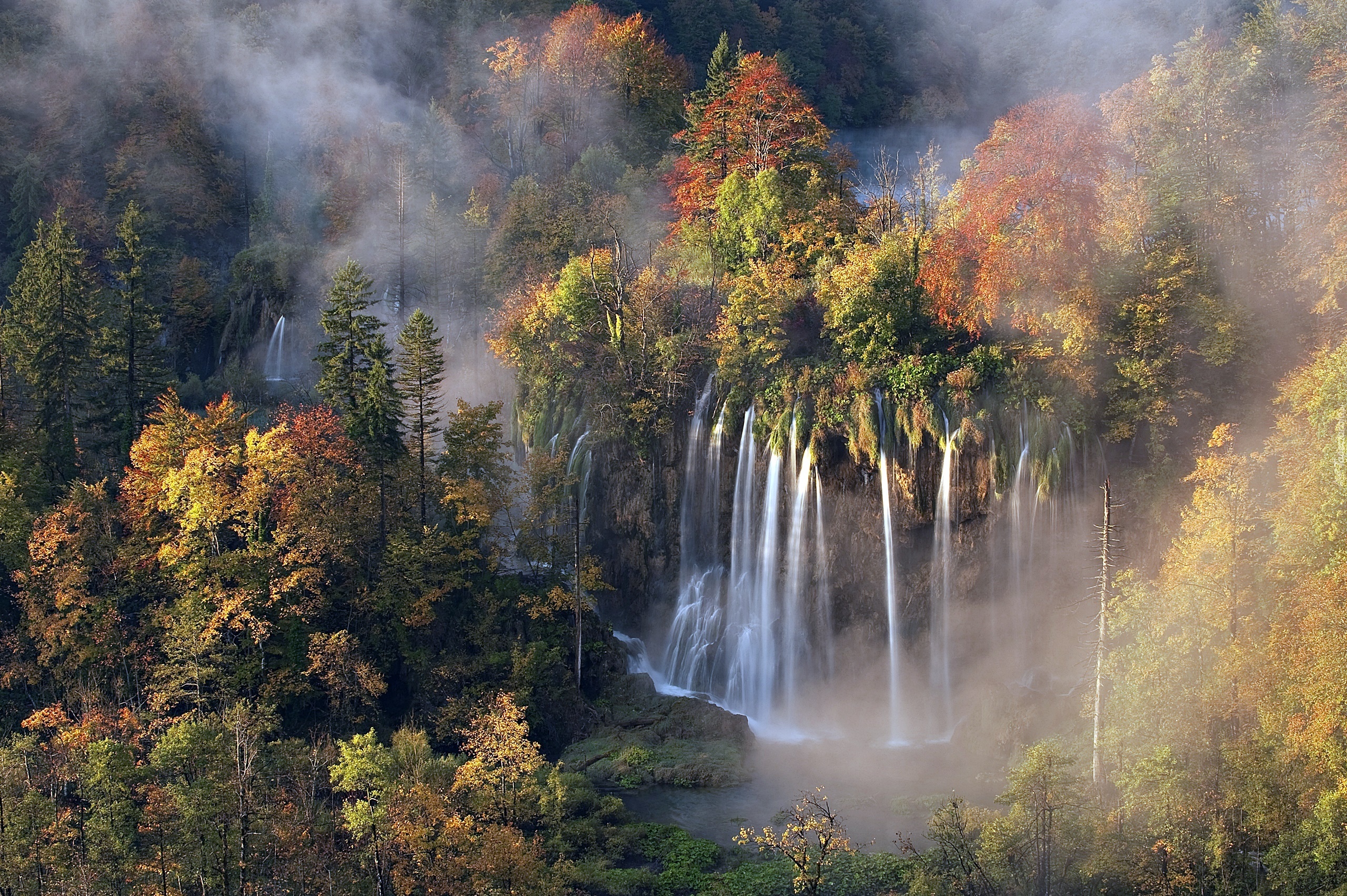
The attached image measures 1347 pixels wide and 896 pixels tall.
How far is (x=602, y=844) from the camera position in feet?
111

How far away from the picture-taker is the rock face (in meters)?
38.2

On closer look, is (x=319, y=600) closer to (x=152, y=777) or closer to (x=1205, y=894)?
(x=152, y=777)

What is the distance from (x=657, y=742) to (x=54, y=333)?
30.0m

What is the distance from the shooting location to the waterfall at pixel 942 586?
42156mm

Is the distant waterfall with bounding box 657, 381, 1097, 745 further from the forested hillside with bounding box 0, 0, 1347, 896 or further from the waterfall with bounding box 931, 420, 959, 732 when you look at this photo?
the forested hillside with bounding box 0, 0, 1347, 896

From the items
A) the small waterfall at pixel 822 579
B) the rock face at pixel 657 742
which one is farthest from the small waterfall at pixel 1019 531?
the rock face at pixel 657 742

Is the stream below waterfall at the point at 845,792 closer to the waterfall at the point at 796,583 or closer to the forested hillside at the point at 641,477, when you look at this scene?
the forested hillside at the point at 641,477

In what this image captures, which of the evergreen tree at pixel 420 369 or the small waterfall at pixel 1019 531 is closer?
the small waterfall at pixel 1019 531

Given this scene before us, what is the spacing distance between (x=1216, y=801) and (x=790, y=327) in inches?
966

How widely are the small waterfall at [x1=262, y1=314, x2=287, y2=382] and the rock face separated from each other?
97.8ft

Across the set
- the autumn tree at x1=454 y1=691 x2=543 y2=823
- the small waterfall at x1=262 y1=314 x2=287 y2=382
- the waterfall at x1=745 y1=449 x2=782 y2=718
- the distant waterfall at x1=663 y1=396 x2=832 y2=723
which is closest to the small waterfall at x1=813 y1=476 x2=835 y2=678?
the distant waterfall at x1=663 y1=396 x2=832 y2=723

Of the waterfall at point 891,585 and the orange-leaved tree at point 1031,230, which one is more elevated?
the orange-leaved tree at point 1031,230

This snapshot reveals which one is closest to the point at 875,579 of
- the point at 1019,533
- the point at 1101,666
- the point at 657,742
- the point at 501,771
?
the point at 1019,533

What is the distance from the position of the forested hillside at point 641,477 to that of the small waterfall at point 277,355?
185mm
